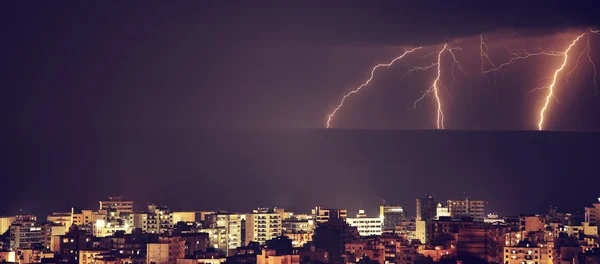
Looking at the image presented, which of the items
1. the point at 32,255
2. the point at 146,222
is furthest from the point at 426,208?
the point at 32,255

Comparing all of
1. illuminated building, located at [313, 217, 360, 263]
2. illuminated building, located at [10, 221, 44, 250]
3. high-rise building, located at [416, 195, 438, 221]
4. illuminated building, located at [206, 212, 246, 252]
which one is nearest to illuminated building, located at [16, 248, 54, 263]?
illuminated building, located at [10, 221, 44, 250]

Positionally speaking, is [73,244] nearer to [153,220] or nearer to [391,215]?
[153,220]

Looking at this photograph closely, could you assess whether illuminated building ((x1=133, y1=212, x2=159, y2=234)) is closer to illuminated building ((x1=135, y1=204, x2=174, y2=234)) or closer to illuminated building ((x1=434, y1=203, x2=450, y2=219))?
illuminated building ((x1=135, y1=204, x2=174, y2=234))

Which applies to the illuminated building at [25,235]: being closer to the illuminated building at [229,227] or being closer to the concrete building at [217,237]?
the concrete building at [217,237]

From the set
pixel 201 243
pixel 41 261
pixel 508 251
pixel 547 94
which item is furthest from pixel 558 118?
pixel 41 261

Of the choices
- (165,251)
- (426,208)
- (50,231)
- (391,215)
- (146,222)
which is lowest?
(165,251)

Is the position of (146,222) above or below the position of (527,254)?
above

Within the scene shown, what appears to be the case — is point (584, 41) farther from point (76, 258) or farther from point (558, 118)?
point (76, 258)
